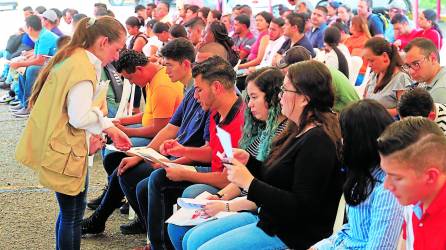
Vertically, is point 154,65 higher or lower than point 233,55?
higher

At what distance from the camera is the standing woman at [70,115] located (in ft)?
10.9

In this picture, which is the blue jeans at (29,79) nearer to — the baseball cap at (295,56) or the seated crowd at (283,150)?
the seated crowd at (283,150)

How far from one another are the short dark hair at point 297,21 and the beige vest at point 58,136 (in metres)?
4.47

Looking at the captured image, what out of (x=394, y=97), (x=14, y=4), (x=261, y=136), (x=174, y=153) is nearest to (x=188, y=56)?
(x=174, y=153)

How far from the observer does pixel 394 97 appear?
15.6ft

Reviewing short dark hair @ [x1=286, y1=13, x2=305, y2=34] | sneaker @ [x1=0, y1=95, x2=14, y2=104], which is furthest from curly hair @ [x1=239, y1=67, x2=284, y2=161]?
sneaker @ [x1=0, y1=95, x2=14, y2=104]

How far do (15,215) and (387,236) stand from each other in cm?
343

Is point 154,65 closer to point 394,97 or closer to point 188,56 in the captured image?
point 188,56

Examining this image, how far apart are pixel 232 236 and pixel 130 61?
2058mm

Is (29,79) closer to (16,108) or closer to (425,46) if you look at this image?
(16,108)

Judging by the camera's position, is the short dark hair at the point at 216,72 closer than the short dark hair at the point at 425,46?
Yes

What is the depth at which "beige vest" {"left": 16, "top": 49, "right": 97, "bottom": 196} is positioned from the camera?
3316mm

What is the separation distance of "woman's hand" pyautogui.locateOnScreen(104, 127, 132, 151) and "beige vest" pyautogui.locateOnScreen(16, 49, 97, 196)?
0.51ft

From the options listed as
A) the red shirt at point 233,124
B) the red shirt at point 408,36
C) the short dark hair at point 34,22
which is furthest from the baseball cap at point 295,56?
the short dark hair at point 34,22
